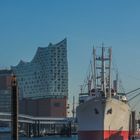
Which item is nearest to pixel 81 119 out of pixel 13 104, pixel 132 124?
pixel 132 124

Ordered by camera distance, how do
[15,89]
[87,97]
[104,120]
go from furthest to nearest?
1. [87,97]
2. [104,120]
3. [15,89]

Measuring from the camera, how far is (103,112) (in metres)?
111

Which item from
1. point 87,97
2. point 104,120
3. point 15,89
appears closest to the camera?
point 15,89

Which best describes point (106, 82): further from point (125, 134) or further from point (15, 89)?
point (15, 89)

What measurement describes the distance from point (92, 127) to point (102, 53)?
15729 mm

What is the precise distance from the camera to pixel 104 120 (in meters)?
110

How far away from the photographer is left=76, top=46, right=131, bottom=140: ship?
110688mm

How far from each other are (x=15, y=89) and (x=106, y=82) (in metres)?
70.1

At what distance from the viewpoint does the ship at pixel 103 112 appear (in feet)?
363

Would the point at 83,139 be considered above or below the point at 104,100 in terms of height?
below

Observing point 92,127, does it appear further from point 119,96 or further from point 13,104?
point 13,104

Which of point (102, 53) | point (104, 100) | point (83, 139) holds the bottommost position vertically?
point (83, 139)

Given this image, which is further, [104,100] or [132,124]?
[132,124]

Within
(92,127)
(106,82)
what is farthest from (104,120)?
(106,82)
